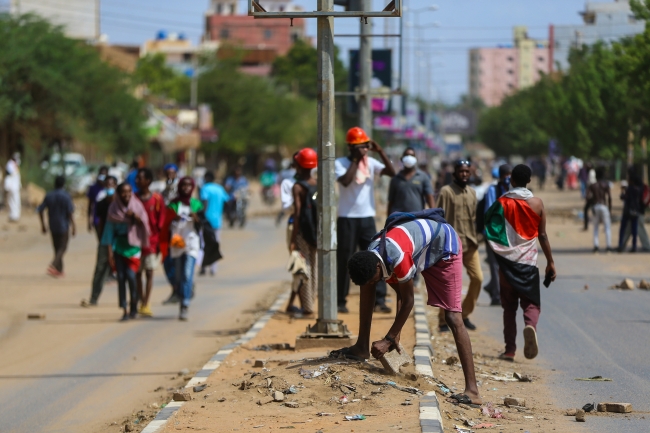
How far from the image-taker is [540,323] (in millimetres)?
11852

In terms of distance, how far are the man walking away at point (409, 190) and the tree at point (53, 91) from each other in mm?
24938

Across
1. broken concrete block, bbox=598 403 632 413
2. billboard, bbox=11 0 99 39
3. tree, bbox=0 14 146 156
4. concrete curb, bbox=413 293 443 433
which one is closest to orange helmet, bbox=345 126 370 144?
concrete curb, bbox=413 293 443 433

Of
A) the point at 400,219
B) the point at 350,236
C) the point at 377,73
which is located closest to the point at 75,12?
the point at 377,73

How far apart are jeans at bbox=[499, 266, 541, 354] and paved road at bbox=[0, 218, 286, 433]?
302cm

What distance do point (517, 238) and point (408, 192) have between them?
10.2 feet

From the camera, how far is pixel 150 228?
1336 centimetres

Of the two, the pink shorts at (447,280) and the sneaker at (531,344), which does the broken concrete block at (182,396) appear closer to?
the pink shorts at (447,280)

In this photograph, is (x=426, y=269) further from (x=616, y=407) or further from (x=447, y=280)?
(x=616, y=407)

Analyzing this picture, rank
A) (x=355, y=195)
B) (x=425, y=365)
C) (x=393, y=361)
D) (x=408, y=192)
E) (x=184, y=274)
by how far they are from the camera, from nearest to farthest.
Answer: (x=393, y=361)
(x=425, y=365)
(x=355, y=195)
(x=408, y=192)
(x=184, y=274)

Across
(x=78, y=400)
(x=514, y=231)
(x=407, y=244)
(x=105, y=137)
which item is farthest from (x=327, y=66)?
(x=105, y=137)

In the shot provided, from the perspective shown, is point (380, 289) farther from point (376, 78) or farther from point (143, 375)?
point (376, 78)

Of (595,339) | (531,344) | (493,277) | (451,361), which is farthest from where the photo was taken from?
(493,277)

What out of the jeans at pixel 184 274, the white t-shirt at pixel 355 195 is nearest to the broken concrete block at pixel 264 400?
the white t-shirt at pixel 355 195

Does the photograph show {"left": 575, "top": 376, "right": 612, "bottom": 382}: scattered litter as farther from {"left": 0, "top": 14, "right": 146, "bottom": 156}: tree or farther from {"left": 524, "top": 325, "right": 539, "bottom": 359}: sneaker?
{"left": 0, "top": 14, "right": 146, "bottom": 156}: tree
